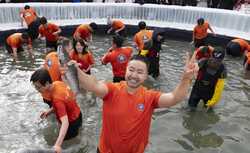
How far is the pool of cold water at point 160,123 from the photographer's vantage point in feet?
21.8

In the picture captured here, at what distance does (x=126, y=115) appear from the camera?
3.74 meters

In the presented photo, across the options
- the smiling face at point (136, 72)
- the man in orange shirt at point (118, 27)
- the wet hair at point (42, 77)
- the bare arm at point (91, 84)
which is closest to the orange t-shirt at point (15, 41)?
the man in orange shirt at point (118, 27)

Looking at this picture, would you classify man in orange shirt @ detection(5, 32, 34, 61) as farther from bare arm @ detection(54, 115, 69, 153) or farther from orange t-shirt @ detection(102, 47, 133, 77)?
bare arm @ detection(54, 115, 69, 153)

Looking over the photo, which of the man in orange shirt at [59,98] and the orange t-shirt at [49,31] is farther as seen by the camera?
the orange t-shirt at [49,31]

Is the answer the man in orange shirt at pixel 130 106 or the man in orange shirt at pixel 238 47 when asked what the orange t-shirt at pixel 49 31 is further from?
the man in orange shirt at pixel 130 106

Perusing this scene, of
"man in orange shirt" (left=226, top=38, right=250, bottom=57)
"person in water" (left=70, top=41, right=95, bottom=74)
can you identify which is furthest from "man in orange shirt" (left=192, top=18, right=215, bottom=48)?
"person in water" (left=70, top=41, right=95, bottom=74)

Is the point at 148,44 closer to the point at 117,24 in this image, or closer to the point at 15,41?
the point at 15,41

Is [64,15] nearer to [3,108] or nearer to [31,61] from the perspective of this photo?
[31,61]

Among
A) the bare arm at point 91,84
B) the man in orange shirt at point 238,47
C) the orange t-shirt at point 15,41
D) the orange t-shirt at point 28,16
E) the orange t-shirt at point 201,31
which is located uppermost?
the bare arm at point 91,84

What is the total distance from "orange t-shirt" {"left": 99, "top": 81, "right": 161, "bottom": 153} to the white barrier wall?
1096cm

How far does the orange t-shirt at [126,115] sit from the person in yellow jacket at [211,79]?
10.6ft

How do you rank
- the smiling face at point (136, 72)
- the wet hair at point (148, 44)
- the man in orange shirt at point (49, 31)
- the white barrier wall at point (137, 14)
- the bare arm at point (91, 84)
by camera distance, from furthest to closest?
1. the white barrier wall at point (137, 14)
2. the man in orange shirt at point (49, 31)
3. the wet hair at point (148, 44)
4. the smiling face at point (136, 72)
5. the bare arm at point (91, 84)

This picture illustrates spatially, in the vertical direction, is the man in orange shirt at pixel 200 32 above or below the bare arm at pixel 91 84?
below

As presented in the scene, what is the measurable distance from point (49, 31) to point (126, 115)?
26.6ft
